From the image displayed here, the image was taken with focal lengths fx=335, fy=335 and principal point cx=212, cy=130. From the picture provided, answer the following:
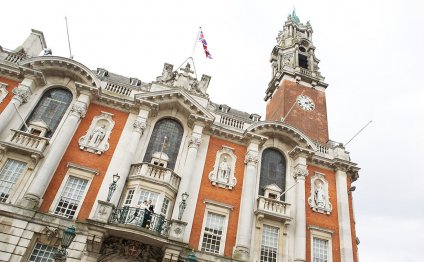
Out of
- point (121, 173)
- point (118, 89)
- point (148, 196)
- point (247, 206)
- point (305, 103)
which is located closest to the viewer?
point (148, 196)

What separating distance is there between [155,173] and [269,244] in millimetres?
8139

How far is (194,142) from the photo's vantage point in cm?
2200

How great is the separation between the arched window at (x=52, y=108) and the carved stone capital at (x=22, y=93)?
0.85m

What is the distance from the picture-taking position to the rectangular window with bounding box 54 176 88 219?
18469 mm

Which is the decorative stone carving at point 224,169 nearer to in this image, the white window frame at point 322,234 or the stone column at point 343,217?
the white window frame at point 322,234

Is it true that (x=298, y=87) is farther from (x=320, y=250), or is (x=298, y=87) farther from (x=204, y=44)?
(x=320, y=250)

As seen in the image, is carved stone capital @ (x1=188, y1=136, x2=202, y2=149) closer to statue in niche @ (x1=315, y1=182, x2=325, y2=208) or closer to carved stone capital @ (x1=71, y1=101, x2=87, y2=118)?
carved stone capital @ (x1=71, y1=101, x2=87, y2=118)

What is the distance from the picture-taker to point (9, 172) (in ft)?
61.7

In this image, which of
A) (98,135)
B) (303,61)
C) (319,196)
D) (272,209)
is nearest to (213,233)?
(272,209)

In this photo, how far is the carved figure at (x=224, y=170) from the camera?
22000 mm

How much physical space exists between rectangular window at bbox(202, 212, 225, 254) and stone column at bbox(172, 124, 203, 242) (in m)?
1.13

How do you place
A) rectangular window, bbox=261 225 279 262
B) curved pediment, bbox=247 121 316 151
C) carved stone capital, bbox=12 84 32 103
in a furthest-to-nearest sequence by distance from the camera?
curved pediment, bbox=247 121 316 151 → carved stone capital, bbox=12 84 32 103 → rectangular window, bbox=261 225 279 262

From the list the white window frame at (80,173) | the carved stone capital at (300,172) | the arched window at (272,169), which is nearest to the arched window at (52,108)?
the white window frame at (80,173)

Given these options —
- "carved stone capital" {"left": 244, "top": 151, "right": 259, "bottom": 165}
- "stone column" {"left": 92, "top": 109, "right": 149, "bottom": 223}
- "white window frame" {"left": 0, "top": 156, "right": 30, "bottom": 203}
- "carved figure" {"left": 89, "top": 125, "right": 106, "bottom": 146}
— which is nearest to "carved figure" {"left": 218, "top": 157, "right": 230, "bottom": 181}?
"carved stone capital" {"left": 244, "top": 151, "right": 259, "bottom": 165}
